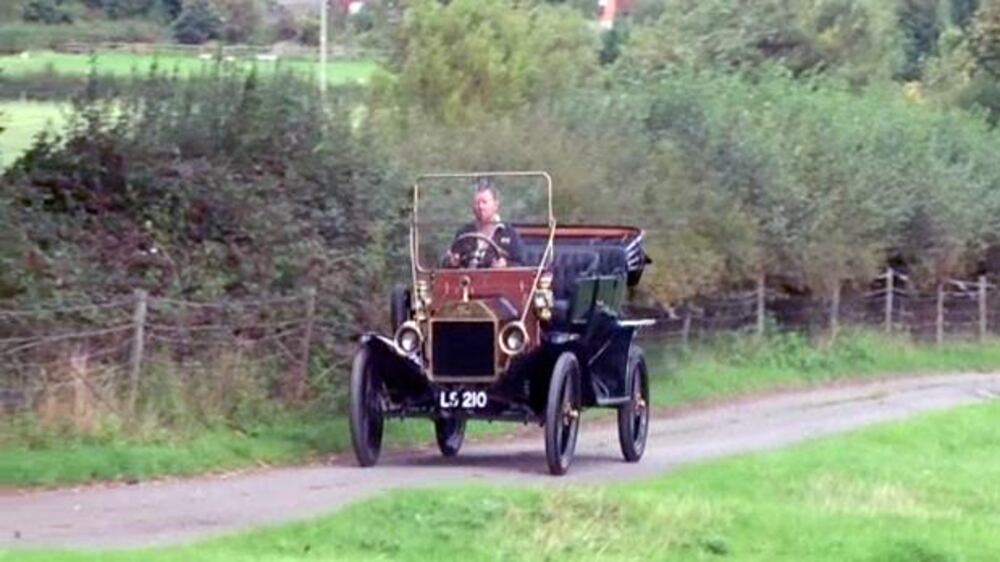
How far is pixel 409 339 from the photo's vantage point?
20.1 metres

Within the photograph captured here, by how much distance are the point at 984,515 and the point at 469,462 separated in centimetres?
521

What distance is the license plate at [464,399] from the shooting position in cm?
2014

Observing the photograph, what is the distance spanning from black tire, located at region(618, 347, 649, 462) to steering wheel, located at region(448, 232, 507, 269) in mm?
2109

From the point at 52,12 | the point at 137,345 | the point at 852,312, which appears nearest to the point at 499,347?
the point at 137,345

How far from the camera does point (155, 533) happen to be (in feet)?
51.2

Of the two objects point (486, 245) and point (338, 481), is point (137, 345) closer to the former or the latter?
point (338, 481)

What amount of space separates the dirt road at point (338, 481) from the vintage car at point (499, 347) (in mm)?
530

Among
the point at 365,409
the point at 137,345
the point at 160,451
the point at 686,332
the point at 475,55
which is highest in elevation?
the point at 475,55

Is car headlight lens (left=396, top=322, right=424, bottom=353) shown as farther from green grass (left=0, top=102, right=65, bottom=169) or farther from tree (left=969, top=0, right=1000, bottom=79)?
tree (left=969, top=0, right=1000, bottom=79)

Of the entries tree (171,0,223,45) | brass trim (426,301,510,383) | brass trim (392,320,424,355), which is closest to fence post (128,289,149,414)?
brass trim (392,320,424,355)

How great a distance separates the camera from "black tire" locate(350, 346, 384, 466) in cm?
2025

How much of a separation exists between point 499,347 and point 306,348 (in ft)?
13.5

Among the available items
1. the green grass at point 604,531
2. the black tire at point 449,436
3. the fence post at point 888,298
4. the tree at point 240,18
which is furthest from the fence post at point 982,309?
the green grass at point 604,531

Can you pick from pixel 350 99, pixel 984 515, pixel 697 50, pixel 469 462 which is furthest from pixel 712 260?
pixel 697 50
